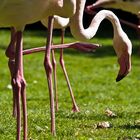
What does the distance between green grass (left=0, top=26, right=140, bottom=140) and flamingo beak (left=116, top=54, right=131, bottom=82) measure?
60 cm

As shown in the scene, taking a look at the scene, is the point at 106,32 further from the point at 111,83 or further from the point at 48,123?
the point at 48,123

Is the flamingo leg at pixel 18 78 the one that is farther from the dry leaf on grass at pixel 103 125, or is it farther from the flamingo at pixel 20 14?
→ the dry leaf on grass at pixel 103 125

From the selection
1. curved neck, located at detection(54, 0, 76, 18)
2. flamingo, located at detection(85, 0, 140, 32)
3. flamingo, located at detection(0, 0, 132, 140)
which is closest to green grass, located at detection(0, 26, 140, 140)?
flamingo, located at detection(0, 0, 132, 140)

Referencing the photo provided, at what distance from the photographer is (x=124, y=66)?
6.23 meters

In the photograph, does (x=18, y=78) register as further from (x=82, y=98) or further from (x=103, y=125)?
(x=82, y=98)

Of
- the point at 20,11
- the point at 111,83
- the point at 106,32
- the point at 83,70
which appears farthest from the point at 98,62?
the point at 20,11

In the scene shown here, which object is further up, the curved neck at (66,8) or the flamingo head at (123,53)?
the curved neck at (66,8)

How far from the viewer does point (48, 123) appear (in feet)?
21.9

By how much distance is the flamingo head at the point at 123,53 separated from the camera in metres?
6.21

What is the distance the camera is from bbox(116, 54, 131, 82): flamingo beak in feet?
20.3

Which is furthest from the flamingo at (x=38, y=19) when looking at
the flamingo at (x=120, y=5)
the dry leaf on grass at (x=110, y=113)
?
the flamingo at (x=120, y=5)

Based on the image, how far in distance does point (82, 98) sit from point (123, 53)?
3817mm

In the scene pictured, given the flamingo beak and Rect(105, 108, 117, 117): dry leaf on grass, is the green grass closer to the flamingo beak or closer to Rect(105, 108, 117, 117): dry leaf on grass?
Rect(105, 108, 117, 117): dry leaf on grass

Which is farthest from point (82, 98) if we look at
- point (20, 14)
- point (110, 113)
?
point (20, 14)
